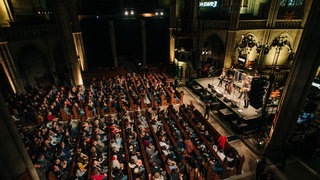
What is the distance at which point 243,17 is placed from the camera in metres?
20.4

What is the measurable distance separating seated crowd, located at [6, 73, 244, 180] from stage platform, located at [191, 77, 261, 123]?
2872mm

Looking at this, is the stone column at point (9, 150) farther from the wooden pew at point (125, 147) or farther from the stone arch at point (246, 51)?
the stone arch at point (246, 51)

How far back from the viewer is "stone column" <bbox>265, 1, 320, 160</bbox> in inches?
283

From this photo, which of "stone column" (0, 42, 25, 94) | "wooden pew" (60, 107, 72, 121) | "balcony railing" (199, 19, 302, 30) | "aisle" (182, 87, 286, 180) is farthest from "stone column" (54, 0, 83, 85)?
"balcony railing" (199, 19, 302, 30)

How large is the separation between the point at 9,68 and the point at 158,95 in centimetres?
1201

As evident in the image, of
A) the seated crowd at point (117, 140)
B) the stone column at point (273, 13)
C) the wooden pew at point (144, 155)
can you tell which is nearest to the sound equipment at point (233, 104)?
the seated crowd at point (117, 140)

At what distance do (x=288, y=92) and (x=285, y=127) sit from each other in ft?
5.65

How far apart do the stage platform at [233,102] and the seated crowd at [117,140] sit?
2872 mm

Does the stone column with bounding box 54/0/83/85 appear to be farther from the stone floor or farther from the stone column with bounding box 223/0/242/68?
the stone column with bounding box 223/0/242/68

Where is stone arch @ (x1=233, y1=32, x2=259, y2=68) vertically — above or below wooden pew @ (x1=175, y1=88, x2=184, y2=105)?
above

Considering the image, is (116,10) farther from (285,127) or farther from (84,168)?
(285,127)

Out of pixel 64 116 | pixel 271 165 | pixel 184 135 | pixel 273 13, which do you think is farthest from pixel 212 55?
pixel 64 116

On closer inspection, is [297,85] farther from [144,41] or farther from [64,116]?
[144,41]

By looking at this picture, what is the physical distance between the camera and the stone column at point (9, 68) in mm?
14281
